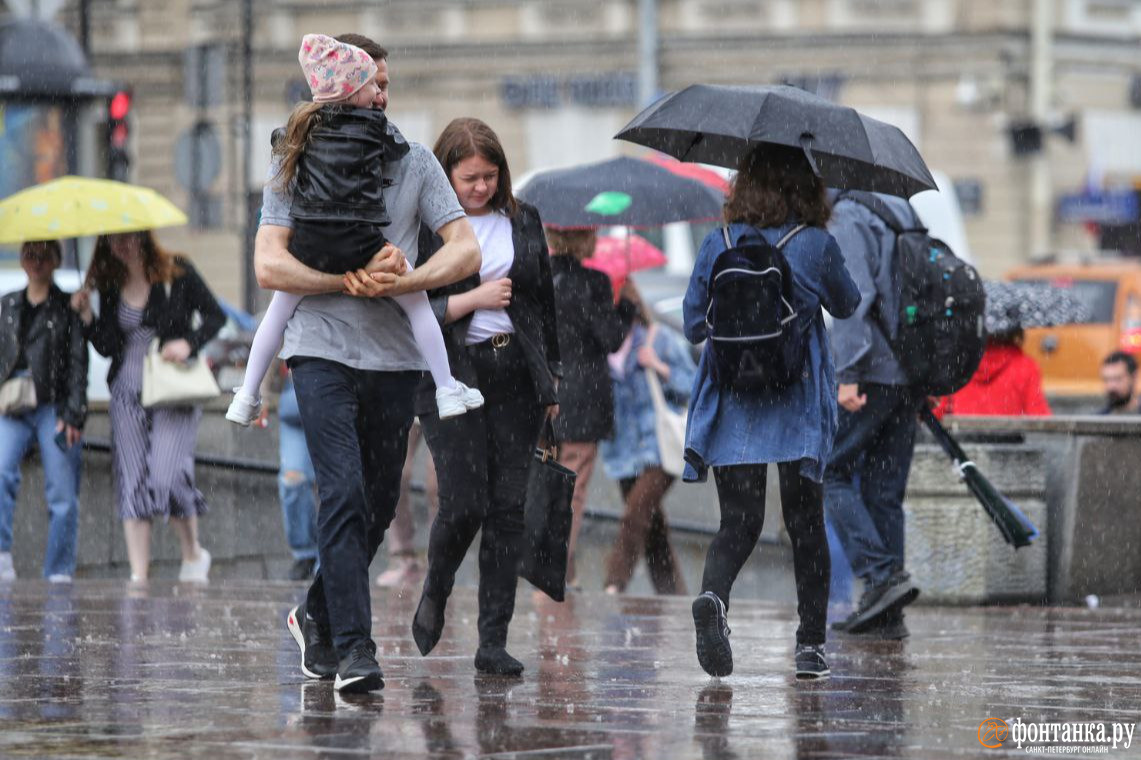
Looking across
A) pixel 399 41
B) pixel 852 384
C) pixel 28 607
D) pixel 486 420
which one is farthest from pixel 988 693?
pixel 399 41

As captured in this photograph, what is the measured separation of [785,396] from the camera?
6.97 m

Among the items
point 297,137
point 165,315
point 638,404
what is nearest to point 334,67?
point 297,137

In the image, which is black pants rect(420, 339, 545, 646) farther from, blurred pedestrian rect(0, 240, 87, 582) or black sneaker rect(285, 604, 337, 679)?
blurred pedestrian rect(0, 240, 87, 582)

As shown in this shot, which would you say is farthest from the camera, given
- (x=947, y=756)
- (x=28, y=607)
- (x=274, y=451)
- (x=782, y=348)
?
(x=274, y=451)

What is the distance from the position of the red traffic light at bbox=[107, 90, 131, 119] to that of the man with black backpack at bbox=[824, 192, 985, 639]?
11.0 m

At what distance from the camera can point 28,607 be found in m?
9.29

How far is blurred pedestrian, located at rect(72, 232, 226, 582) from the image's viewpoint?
1114cm

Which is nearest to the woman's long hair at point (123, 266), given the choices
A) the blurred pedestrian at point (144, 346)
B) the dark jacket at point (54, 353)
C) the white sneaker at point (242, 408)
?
the blurred pedestrian at point (144, 346)

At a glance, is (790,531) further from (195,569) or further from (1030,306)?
(1030,306)

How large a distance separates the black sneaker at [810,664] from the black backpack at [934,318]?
78.3 inches

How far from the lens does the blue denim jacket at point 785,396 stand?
6930 millimetres

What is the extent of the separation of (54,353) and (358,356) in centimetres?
540

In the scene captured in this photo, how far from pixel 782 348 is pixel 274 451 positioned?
25.0ft

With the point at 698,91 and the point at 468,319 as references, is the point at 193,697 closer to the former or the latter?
the point at 468,319
